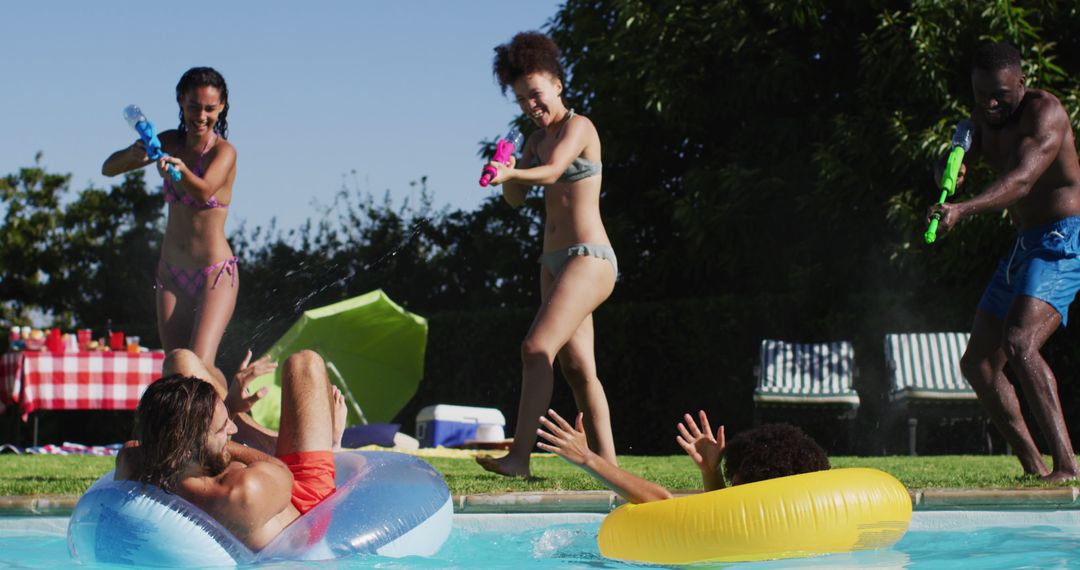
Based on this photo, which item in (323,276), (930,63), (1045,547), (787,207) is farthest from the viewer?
(323,276)

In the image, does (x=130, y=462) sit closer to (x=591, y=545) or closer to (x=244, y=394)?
(x=244, y=394)

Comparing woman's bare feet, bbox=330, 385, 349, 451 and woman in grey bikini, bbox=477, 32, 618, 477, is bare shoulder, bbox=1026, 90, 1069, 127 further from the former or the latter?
woman's bare feet, bbox=330, 385, 349, 451

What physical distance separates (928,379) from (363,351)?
5.88 metres

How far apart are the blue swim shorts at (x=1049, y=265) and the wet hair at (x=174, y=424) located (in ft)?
12.8

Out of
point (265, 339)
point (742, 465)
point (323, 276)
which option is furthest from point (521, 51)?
point (323, 276)

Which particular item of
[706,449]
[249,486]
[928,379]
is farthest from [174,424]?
[928,379]

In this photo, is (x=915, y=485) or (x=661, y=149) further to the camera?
(x=661, y=149)

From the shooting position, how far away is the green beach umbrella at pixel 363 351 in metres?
12.6

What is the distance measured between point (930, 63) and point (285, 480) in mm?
10322

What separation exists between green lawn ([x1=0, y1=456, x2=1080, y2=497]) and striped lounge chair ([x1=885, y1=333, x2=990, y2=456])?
216 cm

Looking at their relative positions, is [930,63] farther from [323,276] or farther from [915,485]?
[323,276]

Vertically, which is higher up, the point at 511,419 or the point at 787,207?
the point at 787,207

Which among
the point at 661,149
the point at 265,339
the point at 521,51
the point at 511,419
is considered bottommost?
the point at 511,419

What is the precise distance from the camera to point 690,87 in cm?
1532
